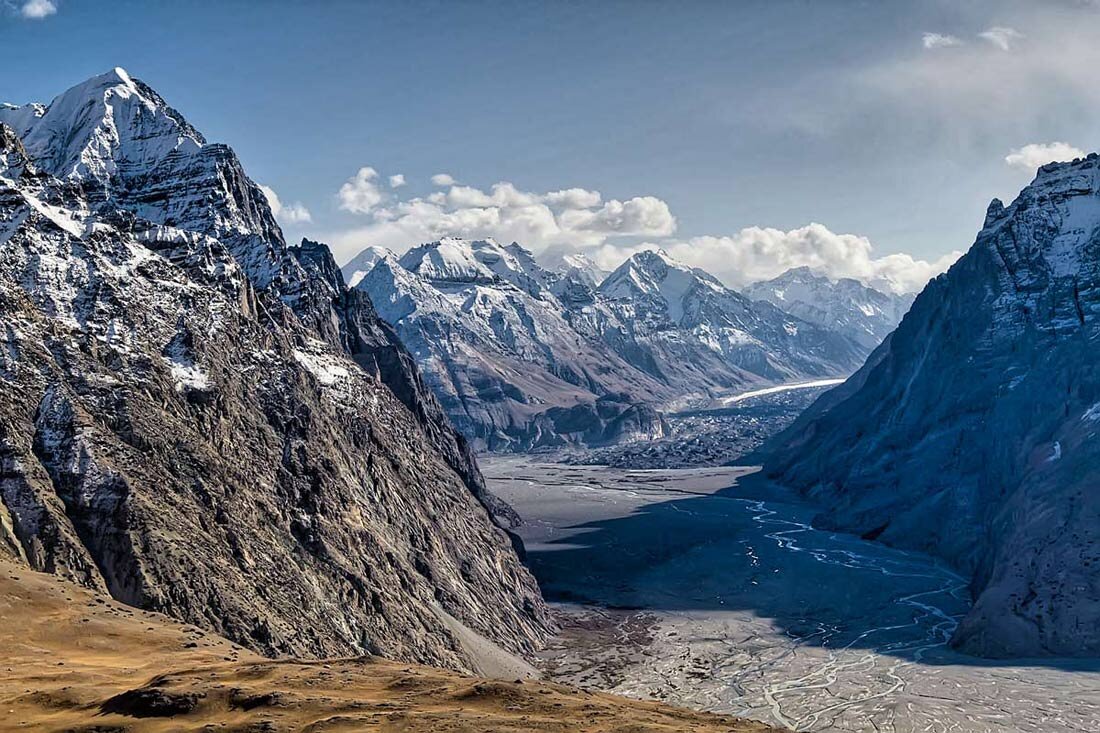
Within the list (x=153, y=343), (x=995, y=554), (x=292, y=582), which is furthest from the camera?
(x=995, y=554)

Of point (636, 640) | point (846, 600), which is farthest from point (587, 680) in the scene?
point (846, 600)

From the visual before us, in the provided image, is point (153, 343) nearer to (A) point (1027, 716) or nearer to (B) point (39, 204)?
(B) point (39, 204)

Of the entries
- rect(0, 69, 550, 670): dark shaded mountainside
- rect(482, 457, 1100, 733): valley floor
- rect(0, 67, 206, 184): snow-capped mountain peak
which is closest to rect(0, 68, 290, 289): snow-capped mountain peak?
rect(0, 67, 206, 184): snow-capped mountain peak

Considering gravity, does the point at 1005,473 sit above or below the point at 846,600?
above

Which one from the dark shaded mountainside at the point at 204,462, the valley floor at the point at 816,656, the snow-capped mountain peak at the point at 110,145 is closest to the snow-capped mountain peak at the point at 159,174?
the snow-capped mountain peak at the point at 110,145

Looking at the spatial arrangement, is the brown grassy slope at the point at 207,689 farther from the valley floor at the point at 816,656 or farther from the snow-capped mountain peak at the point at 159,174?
the snow-capped mountain peak at the point at 159,174

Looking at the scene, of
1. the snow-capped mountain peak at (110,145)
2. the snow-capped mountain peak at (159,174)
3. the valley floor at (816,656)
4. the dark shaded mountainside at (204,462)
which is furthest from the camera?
the snow-capped mountain peak at (110,145)

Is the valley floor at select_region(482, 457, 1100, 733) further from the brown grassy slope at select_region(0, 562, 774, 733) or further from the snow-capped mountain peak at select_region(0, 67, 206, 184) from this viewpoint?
the snow-capped mountain peak at select_region(0, 67, 206, 184)
